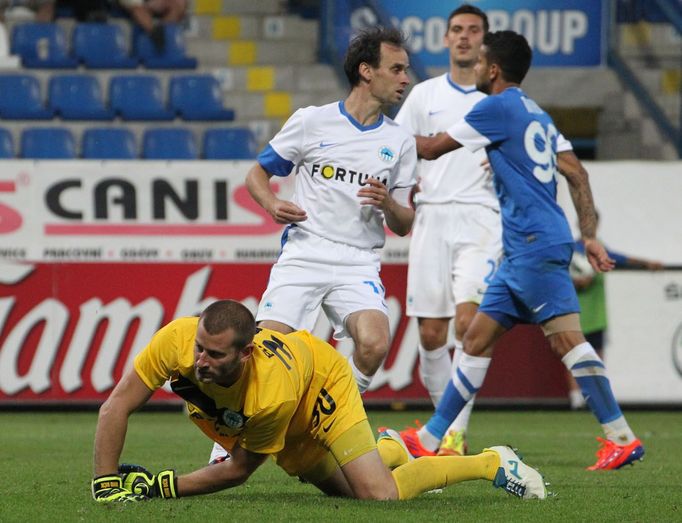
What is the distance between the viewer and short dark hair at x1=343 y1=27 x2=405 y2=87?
6703 millimetres

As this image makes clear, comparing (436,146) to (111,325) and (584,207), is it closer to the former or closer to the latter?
(584,207)

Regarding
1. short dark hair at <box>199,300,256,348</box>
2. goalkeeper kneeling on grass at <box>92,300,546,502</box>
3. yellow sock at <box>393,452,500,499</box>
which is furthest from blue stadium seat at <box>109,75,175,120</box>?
short dark hair at <box>199,300,256,348</box>

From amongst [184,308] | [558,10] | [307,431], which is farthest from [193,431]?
[558,10]

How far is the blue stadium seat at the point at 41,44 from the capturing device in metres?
14.6

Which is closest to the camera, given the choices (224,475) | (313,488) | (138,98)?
(224,475)

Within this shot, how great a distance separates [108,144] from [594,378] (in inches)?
294

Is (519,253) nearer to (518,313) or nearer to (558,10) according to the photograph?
(518,313)

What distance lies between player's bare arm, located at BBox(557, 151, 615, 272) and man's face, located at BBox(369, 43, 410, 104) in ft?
3.73

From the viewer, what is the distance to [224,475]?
5.34 m

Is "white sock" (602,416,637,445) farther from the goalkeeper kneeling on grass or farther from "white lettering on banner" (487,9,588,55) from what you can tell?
"white lettering on banner" (487,9,588,55)

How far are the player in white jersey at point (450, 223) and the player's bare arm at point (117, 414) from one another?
3270 millimetres

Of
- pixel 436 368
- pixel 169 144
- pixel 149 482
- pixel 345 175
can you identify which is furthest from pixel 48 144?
pixel 149 482

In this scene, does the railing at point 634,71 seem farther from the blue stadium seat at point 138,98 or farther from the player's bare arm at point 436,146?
the player's bare arm at point 436,146

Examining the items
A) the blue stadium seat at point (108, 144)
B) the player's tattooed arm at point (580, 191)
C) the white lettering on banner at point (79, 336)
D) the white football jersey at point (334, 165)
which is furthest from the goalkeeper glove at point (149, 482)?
the blue stadium seat at point (108, 144)
